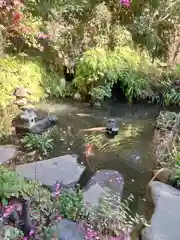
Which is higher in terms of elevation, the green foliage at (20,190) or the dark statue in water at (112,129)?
the green foliage at (20,190)

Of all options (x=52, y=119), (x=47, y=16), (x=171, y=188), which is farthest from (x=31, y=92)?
(x=171, y=188)

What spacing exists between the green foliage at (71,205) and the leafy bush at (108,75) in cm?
357

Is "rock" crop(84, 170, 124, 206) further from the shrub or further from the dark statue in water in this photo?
the shrub

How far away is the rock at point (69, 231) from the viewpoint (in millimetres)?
2654

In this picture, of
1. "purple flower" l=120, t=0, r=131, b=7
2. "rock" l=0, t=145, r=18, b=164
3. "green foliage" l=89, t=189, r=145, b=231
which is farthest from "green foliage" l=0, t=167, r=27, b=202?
"purple flower" l=120, t=0, r=131, b=7

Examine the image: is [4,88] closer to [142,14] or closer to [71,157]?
[71,157]

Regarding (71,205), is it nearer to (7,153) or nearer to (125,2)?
(7,153)

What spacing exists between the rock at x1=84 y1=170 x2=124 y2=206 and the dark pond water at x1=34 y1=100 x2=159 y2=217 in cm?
12

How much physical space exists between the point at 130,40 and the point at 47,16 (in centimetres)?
169

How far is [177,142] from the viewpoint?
14.9ft

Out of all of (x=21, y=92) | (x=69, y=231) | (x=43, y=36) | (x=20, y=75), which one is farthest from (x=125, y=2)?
(x=69, y=231)

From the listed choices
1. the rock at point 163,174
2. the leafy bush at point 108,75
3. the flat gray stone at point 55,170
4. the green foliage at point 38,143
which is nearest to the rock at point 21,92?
the leafy bush at point 108,75

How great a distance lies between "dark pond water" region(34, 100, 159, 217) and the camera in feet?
13.9

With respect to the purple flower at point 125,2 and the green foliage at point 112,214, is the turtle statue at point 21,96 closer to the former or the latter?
the purple flower at point 125,2
